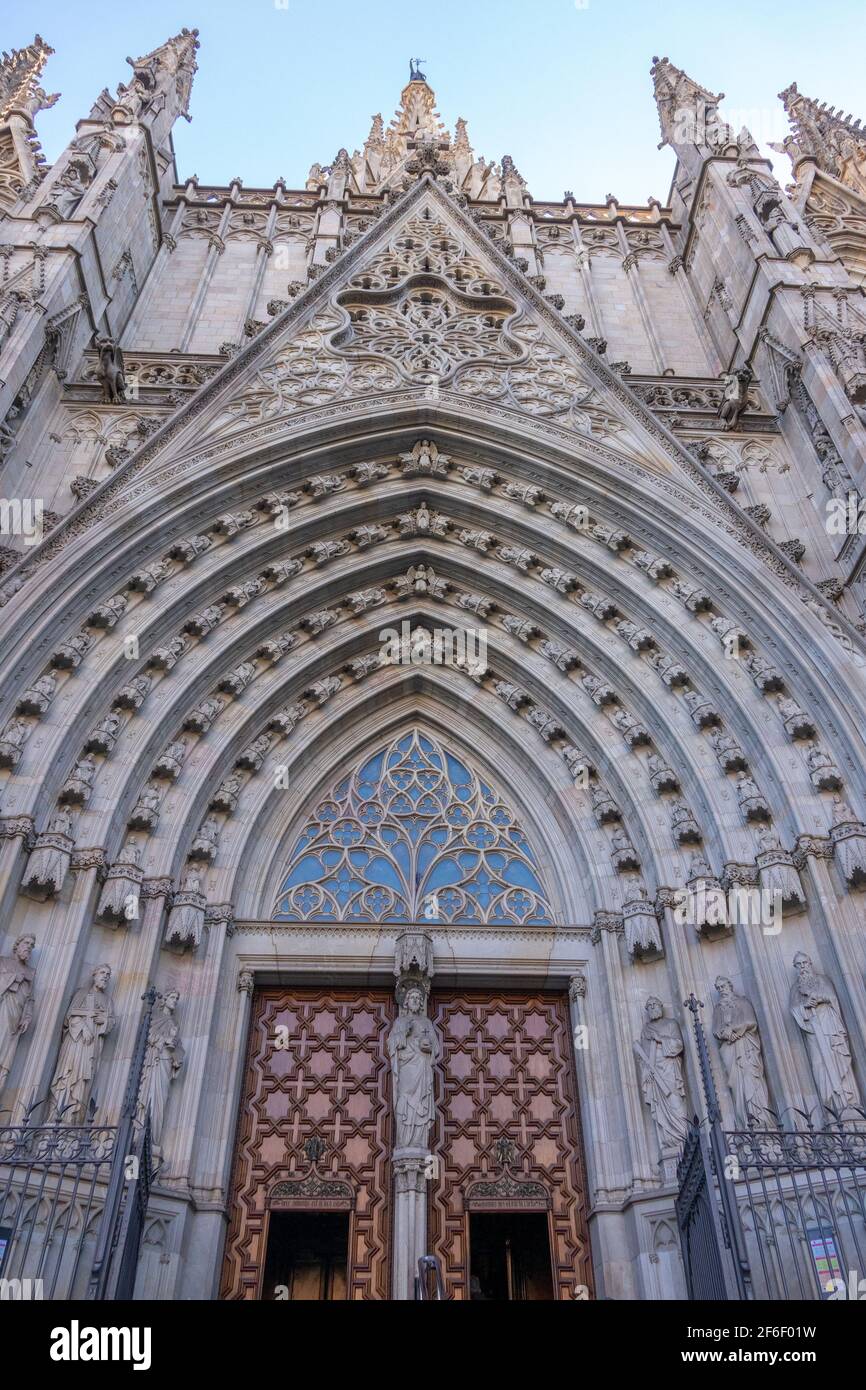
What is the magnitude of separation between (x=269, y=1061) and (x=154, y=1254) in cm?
226

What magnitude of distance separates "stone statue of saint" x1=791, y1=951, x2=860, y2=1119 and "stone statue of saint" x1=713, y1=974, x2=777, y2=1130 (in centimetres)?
42

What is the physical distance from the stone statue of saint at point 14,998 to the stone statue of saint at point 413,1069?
3.29m

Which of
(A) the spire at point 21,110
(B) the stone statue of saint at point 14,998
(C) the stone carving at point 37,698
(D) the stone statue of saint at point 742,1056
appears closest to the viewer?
(B) the stone statue of saint at point 14,998

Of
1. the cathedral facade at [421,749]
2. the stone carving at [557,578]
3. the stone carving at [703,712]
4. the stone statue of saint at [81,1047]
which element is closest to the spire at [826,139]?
the cathedral facade at [421,749]

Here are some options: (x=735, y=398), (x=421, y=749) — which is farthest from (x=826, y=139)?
(x=421, y=749)

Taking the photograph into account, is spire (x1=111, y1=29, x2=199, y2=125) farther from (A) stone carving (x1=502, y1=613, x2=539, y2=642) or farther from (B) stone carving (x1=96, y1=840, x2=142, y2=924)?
(B) stone carving (x1=96, y1=840, x2=142, y2=924)

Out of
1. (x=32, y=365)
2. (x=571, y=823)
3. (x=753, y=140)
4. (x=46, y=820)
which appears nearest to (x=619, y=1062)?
(x=571, y=823)

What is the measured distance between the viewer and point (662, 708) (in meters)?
11.2

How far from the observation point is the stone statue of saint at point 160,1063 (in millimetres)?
8656

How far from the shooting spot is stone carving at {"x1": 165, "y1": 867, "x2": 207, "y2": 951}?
9820 millimetres

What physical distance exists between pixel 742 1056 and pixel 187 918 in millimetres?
5165

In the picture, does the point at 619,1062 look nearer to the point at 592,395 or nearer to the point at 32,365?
the point at 592,395

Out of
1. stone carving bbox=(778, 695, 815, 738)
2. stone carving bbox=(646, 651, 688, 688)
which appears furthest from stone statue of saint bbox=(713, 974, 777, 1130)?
stone carving bbox=(646, 651, 688, 688)

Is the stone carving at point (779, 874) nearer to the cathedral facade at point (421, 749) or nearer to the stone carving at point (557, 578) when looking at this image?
the cathedral facade at point (421, 749)
